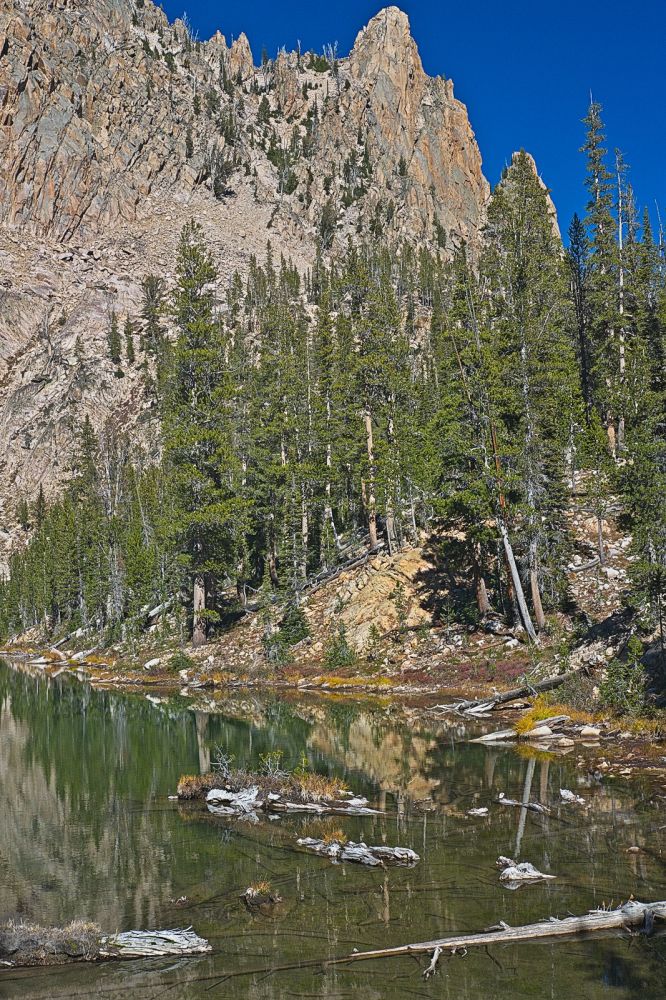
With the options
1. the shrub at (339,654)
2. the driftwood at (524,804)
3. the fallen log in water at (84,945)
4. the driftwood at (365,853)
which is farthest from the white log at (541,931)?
the shrub at (339,654)

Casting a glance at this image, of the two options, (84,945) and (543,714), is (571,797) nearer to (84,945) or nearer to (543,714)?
(543,714)

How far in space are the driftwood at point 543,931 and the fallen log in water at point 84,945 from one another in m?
2.09

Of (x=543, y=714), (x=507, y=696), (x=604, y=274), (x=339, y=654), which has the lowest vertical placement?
(x=543, y=714)

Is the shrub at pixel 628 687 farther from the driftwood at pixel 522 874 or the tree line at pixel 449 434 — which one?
the driftwood at pixel 522 874

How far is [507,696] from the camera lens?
26.5 m

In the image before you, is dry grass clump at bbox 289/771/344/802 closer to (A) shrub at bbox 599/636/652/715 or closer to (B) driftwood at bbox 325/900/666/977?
(B) driftwood at bbox 325/900/666/977

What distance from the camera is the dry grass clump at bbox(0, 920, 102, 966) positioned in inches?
368

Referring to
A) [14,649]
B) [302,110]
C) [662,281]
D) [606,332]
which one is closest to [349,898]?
[606,332]

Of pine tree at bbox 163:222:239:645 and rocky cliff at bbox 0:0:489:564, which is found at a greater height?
rocky cliff at bbox 0:0:489:564

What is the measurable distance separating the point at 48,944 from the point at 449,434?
2548cm

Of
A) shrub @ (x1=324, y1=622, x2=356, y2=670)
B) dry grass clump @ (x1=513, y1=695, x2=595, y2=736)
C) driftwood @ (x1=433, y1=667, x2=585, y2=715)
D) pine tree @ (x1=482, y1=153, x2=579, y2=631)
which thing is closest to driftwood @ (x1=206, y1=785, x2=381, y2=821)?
dry grass clump @ (x1=513, y1=695, x2=595, y2=736)

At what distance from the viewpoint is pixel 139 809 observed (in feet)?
55.3

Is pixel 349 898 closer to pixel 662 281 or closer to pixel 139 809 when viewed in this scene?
pixel 139 809

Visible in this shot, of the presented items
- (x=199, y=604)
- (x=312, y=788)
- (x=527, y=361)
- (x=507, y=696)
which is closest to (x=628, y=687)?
(x=507, y=696)
